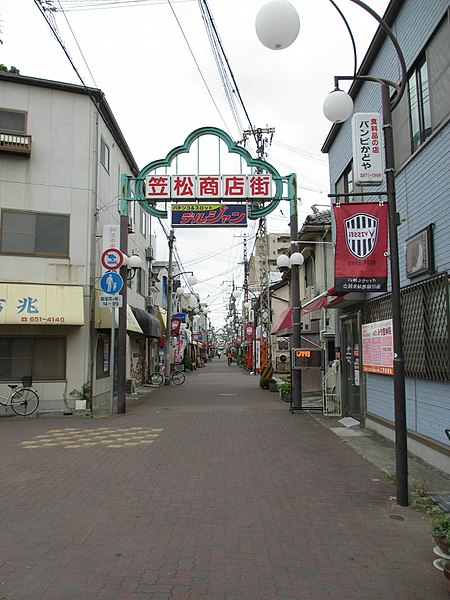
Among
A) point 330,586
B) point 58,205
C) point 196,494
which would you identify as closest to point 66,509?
point 196,494

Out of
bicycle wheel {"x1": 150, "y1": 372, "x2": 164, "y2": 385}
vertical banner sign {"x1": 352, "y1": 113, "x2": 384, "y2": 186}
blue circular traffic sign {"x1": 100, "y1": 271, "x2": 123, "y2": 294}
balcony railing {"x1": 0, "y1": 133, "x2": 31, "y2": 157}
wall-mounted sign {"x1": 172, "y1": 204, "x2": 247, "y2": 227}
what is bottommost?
bicycle wheel {"x1": 150, "y1": 372, "x2": 164, "y2": 385}

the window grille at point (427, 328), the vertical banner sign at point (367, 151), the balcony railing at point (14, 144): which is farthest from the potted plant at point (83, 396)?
the vertical banner sign at point (367, 151)

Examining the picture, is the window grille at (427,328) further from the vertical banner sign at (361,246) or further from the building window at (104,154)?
the building window at (104,154)

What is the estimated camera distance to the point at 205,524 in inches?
214

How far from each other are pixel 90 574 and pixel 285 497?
113 inches

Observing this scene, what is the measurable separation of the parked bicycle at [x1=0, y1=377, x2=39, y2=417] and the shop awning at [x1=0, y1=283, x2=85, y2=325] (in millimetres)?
1713

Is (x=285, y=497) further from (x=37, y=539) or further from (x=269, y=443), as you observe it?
(x=269, y=443)

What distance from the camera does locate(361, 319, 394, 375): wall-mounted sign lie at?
936cm

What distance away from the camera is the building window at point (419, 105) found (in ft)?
26.6

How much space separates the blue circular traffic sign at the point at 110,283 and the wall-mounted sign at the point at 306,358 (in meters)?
5.57

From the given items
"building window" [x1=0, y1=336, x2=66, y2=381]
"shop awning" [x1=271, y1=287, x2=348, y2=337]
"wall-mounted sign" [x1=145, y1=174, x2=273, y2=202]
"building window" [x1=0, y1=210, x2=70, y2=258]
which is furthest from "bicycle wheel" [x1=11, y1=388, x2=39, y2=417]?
"shop awning" [x1=271, y1=287, x2=348, y2=337]

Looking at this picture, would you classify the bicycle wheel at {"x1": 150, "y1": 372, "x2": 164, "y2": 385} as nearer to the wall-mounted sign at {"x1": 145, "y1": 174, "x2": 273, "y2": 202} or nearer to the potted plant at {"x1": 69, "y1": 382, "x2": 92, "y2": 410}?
the potted plant at {"x1": 69, "y1": 382, "x2": 92, "y2": 410}

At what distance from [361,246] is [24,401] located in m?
9.95

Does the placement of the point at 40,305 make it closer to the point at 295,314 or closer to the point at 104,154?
the point at 104,154
